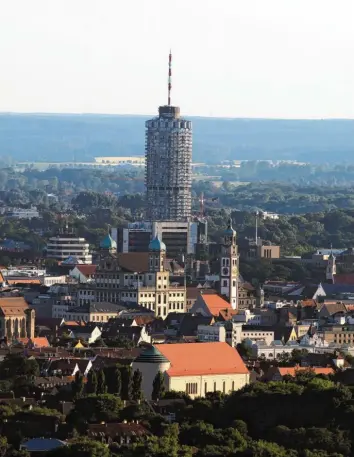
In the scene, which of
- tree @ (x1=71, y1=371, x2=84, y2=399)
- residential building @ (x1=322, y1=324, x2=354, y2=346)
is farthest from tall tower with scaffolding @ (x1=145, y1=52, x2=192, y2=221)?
tree @ (x1=71, y1=371, x2=84, y2=399)

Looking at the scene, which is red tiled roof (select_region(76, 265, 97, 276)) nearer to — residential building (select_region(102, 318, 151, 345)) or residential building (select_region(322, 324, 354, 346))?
residential building (select_region(322, 324, 354, 346))

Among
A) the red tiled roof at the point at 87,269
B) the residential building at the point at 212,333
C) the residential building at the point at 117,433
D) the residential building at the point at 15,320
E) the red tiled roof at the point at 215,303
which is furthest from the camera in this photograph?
the red tiled roof at the point at 87,269

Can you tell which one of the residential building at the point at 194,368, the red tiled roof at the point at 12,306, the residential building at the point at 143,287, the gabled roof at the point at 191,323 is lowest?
the residential building at the point at 143,287

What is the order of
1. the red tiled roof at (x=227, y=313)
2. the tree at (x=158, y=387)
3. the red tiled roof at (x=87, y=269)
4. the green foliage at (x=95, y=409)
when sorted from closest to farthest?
1. the green foliage at (x=95, y=409)
2. the tree at (x=158, y=387)
3. the red tiled roof at (x=227, y=313)
4. the red tiled roof at (x=87, y=269)

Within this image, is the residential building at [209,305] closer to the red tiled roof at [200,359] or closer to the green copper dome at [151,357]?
the red tiled roof at [200,359]

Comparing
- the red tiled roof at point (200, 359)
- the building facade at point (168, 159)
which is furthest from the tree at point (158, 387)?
the building facade at point (168, 159)

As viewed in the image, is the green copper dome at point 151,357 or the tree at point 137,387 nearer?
the tree at point 137,387

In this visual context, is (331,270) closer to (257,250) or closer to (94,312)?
(257,250)

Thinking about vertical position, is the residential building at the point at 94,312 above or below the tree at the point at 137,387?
below
